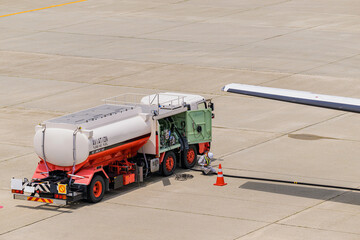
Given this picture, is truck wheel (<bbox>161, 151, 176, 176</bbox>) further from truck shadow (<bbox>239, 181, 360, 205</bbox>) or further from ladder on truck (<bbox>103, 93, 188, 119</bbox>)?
truck shadow (<bbox>239, 181, 360, 205</bbox>)

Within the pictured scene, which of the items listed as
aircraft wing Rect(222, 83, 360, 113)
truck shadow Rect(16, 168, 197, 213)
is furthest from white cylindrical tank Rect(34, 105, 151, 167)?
aircraft wing Rect(222, 83, 360, 113)

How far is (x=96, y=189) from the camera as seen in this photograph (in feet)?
87.9

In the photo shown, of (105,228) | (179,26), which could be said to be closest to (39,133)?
(105,228)

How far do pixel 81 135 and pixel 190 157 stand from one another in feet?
20.1

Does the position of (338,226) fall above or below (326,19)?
below

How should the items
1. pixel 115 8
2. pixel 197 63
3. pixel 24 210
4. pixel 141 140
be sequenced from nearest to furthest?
pixel 24 210
pixel 141 140
pixel 197 63
pixel 115 8

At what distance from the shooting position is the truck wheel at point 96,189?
2633cm

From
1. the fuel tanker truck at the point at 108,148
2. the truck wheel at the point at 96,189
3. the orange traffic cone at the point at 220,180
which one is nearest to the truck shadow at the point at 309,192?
the orange traffic cone at the point at 220,180

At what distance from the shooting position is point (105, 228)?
24.2 m

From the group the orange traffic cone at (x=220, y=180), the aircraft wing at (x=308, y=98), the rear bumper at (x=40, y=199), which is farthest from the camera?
the orange traffic cone at (x=220, y=180)

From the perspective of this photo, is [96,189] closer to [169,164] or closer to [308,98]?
[169,164]

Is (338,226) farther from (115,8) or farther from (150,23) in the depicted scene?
(115,8)

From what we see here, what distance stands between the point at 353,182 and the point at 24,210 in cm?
1082

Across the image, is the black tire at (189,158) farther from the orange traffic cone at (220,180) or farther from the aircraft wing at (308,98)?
the aircraft wing at (308,98)
